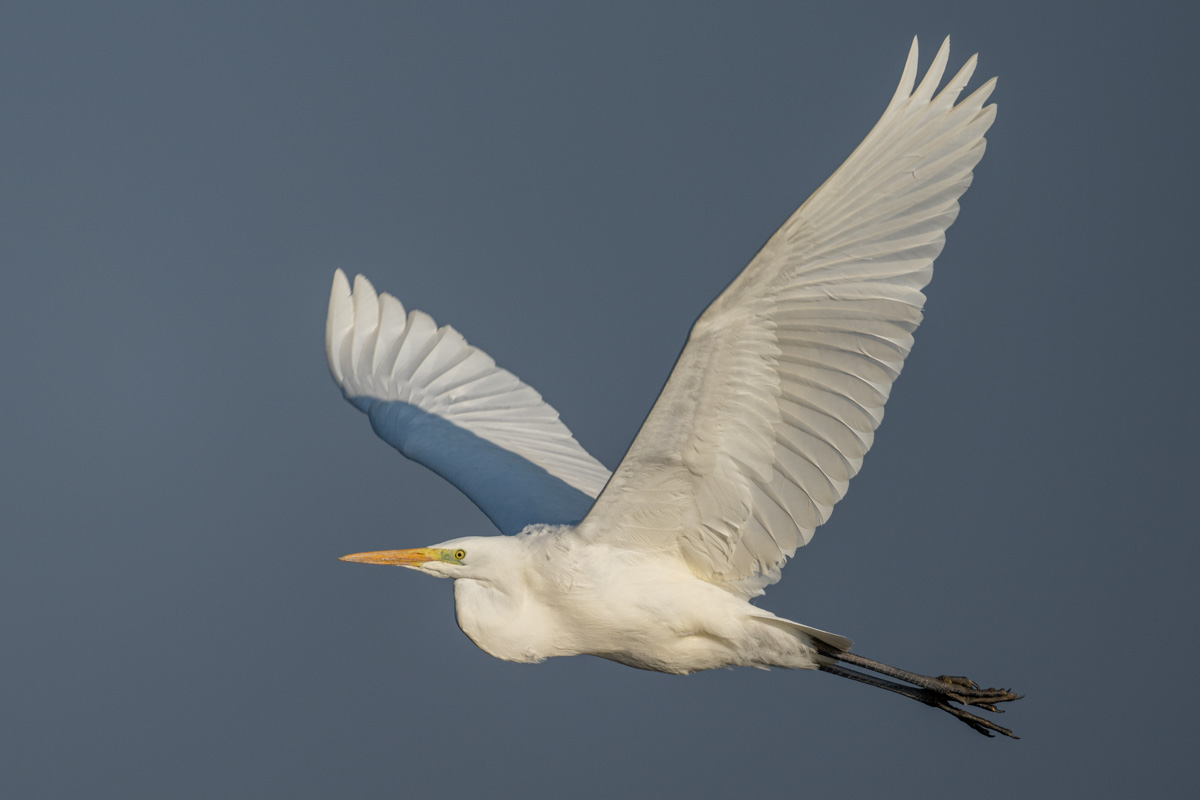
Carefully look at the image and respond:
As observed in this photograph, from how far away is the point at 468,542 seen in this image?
4578mm

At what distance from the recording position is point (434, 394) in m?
6.70

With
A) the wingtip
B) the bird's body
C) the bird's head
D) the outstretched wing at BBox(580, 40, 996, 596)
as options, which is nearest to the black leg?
the bird's body

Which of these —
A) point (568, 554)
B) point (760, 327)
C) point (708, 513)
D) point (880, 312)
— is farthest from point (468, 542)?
point (880, 312)

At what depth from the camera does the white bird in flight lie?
3.76 m

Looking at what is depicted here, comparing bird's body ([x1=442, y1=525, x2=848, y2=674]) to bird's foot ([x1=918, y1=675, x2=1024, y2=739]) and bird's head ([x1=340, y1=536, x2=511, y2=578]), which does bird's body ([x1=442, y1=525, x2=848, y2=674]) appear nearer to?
bird's head ([x1=340, y1=536, x2=511, y2=578])

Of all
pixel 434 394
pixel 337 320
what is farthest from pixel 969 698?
pixel 337 320

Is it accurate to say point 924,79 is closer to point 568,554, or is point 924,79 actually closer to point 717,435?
point 717,435

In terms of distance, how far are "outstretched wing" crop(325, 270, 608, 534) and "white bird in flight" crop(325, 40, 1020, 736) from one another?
338mm

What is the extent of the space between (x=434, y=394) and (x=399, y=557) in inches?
86.0

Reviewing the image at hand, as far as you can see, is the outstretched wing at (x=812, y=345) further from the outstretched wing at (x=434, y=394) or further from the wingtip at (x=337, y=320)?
the wingtip at (x=337, y=320)

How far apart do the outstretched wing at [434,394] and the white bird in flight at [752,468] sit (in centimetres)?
34

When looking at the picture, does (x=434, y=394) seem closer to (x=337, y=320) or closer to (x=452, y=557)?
(x=337, y=320)

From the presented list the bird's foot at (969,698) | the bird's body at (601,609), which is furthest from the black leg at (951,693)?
the bird's body at (601,609)

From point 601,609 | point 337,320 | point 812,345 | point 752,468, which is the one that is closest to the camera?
point 812,345
